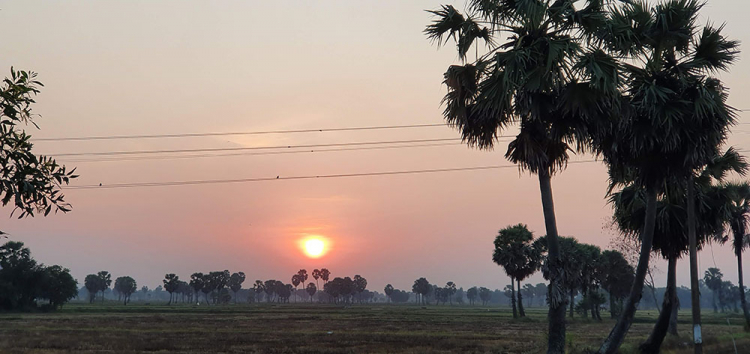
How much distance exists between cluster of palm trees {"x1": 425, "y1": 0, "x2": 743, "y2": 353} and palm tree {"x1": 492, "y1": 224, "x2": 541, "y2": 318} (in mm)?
71933

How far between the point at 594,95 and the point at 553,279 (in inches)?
283

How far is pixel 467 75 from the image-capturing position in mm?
23734

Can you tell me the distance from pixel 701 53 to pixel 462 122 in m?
11.8

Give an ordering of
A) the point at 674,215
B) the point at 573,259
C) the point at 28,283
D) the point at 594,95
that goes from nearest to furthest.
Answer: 1. the point at 594,95
2. the point at 674,215
3. the point at 573,259
4. the point at 28,283

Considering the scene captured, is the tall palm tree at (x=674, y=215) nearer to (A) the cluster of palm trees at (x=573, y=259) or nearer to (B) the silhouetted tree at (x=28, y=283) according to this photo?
(A) the cluster of palm trees at (x=573, y=259)

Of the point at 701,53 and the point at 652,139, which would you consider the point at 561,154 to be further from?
the point at 701,53

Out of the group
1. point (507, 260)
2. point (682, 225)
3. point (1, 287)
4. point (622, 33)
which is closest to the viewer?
point (622, 33)

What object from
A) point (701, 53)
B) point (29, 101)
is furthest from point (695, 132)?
point (29, 101)

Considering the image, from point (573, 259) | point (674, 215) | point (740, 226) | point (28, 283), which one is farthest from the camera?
point (28, 283)

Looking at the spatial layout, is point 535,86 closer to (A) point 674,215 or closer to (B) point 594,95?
(B) point 594,95

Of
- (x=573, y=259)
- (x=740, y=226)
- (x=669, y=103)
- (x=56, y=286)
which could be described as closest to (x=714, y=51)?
(x=669, y=103)

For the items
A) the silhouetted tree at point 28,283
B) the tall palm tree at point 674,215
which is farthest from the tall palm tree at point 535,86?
the silhouetted tree at point 28,283

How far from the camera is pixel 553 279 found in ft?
75.8

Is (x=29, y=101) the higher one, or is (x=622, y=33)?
(x=622, y=33)
